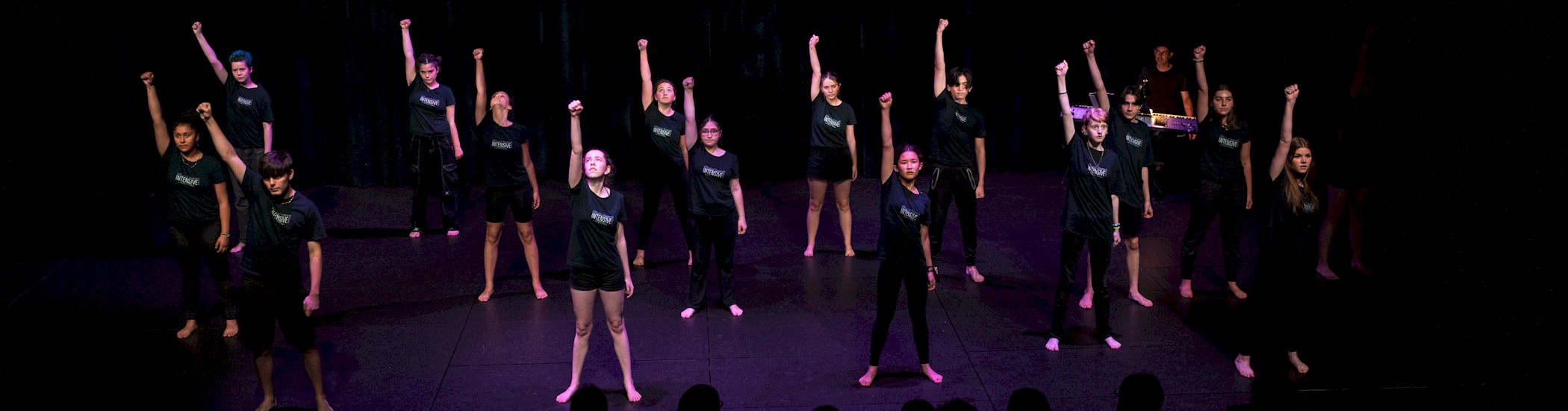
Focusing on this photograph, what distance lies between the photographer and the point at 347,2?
10.6 metres

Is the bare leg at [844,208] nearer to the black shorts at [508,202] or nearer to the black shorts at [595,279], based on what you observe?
the black shorts at [508,202]

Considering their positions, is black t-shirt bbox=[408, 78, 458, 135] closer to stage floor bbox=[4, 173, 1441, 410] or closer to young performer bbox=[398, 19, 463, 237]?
young performer bbox=[398, 19, 463, 237]

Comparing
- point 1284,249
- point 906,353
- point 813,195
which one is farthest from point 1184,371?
point 813,195

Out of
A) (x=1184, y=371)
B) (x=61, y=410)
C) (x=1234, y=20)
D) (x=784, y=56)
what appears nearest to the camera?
(x=61, y=410)

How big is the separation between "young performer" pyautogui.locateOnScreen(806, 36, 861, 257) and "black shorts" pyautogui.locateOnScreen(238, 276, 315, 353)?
12.1ft

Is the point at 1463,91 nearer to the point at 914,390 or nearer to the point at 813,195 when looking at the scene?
the point at 914,390

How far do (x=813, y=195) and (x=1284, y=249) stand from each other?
10.7 ft

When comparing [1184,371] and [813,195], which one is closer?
[1184,371]

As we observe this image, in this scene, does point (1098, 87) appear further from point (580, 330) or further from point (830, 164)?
point (580, 330)

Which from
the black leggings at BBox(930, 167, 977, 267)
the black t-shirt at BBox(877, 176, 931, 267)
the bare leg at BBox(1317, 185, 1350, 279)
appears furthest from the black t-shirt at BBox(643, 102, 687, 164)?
the bare leg at BBox(1317, 185, 1350, 279)

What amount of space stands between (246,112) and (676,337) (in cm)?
426

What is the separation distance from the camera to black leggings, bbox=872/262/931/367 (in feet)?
18.7

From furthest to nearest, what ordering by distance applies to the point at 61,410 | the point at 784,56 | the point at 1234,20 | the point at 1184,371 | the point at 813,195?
1. the point at 784,56
2. the point at 1234,20
3. the point at 813,195
4. the point at 1184,371
5. the point at 61,410

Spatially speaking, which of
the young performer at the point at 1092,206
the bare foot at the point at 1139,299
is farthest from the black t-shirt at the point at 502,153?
the bare foot at the point at 1139,299
